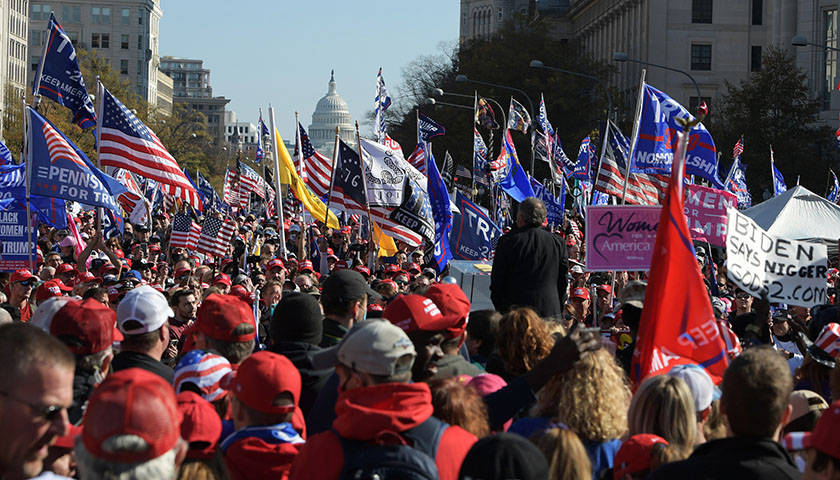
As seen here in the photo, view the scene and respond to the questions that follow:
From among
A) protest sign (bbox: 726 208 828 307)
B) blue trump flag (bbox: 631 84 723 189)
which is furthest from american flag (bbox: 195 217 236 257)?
protest sign (bbox: 726 208 828 307)

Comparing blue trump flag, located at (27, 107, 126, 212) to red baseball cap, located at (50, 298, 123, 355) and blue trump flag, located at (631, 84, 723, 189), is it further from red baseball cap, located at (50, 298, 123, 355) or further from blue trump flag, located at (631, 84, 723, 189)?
red baseball cap, located at (50, 298, 123, 355)

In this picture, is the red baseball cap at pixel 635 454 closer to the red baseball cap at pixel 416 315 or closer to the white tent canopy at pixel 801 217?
the red baseball cap at pixel 416 315

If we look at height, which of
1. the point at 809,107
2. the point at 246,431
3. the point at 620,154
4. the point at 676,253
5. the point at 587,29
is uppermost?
the point at 587,29

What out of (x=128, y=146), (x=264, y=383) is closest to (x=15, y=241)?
(x=128, y=146)

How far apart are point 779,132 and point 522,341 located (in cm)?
4755

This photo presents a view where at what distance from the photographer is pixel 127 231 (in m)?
27.2

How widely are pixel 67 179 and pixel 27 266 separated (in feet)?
3.39

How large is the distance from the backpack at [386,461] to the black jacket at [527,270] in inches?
200

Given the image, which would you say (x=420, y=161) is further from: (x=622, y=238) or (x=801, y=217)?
(x=622, y=238)

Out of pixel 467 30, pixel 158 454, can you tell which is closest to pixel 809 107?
pixel 158 454

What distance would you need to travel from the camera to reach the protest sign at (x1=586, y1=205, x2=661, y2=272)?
9758 mm

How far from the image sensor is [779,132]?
50.8 metres

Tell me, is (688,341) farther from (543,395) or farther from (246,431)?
(246,431)

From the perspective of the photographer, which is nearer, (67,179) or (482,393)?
(482,393)
